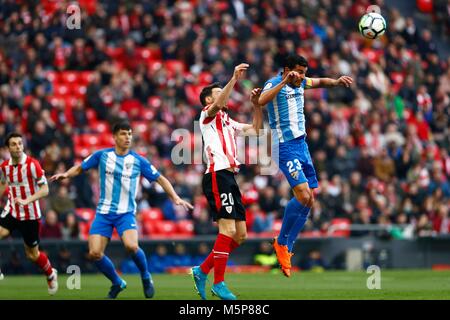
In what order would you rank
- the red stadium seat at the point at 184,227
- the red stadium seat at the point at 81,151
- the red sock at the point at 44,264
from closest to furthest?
the red sock at the point at 44,264
the red stadium seat at the point at 184,227
the red stadium seat at the point at 81,151

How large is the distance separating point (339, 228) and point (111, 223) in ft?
34.6

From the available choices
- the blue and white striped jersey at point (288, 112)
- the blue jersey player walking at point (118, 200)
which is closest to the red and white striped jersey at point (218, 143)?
the blue and white striped jersey at point (288, 112)

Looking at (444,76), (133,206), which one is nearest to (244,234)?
(133,206)

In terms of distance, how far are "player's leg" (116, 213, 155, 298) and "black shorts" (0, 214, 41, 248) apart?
2.00 m

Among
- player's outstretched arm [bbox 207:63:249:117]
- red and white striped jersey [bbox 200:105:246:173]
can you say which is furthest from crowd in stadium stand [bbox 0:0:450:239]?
player's outstretched arm [bbox 207:63:249:117]

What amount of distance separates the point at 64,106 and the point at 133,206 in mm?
10755

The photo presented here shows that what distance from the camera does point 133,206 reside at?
14.0 metres

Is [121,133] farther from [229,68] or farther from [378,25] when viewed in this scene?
[229,68]

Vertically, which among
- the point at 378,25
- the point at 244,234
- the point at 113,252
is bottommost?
the point at 113,252

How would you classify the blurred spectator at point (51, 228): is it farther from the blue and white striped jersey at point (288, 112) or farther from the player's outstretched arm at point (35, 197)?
the blue and white striped jersey at point (288, 112)

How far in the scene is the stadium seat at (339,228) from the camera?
23.5 meters

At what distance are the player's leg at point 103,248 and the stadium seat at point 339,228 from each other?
10.3 metres

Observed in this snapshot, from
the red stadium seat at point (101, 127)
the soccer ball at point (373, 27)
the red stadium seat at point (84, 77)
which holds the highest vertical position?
the soccer ball at point (373, 27)
